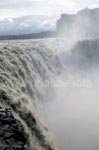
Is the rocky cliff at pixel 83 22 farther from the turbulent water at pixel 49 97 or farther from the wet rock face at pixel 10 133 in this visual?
the wet rock face at pixel 10 133

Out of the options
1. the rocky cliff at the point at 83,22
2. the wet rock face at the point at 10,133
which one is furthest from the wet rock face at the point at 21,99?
the rocky cliff at the point at 83,22

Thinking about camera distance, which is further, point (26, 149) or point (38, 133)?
point (38, 133)

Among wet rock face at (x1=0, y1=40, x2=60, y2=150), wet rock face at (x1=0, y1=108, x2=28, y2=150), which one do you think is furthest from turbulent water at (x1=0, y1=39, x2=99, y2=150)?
wet rock face at (x1=0, y1=108, x2=28, y2=150)

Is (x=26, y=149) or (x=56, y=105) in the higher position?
(x=26, y=149)

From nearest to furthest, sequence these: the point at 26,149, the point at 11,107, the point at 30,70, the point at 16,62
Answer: the point at 26,149 → the point at 11,107 → the point at 16,62 → the point at 30,70

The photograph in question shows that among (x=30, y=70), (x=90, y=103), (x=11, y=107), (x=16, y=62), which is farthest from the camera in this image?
(x=90, y=103)

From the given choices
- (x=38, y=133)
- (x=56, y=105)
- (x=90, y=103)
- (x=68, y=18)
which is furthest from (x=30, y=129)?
(x=68, y=18)

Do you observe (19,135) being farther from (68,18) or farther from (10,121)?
(68,18)
